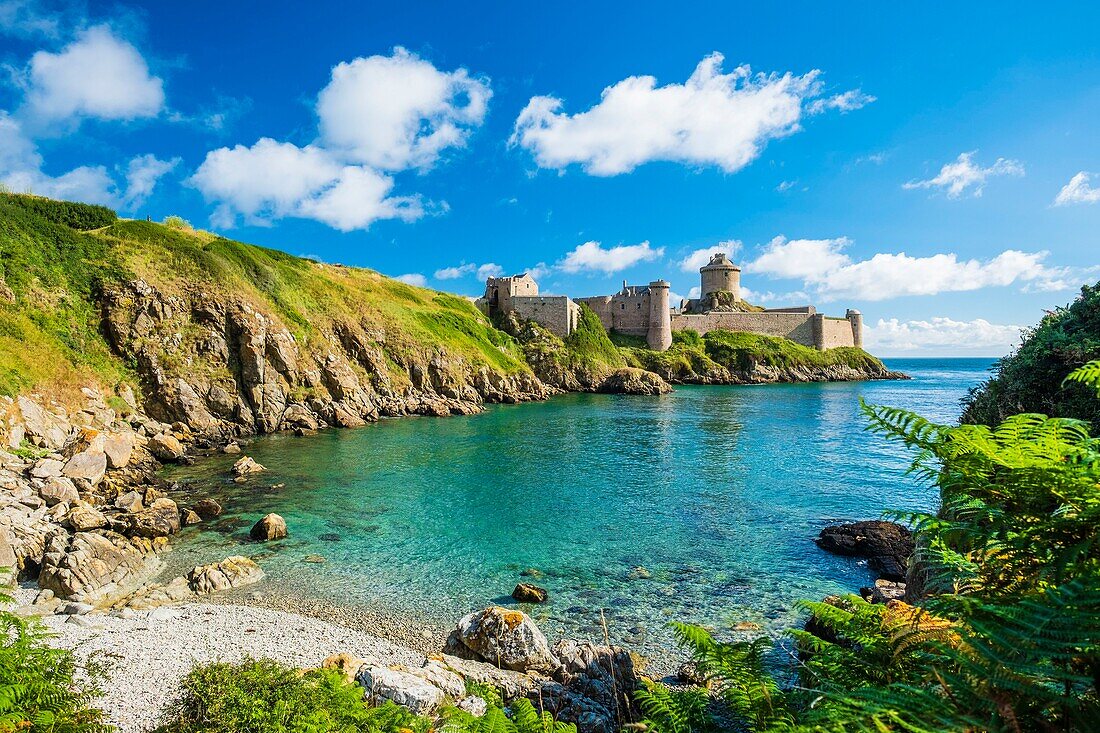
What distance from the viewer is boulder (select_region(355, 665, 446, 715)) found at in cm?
717

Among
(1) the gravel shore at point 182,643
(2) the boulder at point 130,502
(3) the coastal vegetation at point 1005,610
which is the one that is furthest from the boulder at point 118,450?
(3) the coastal vegetation at point 1005,610

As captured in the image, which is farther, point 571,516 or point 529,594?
point 571,516

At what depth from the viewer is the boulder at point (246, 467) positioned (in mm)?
24812

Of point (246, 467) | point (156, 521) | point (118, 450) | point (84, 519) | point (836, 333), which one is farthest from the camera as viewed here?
point (836, 333)

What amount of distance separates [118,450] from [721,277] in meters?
109

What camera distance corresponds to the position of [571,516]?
783 inches

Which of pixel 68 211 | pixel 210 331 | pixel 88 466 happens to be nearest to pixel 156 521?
pixel 88 466

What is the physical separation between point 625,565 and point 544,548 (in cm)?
273

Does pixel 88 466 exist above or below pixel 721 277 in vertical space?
below

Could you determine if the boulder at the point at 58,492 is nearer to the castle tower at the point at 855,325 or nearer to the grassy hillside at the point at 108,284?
the grassy hillside at the point at 108,284

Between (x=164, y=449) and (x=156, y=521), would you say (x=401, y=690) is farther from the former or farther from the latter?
(x=164, y=449)

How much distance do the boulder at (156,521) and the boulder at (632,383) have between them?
62438 mm

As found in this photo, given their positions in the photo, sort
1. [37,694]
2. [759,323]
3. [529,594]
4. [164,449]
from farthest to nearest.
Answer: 1. [759,323]
2. [164,449]
3. [529,594]
4. [37,694]

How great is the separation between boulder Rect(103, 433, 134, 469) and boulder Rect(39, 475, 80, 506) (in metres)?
3.80
